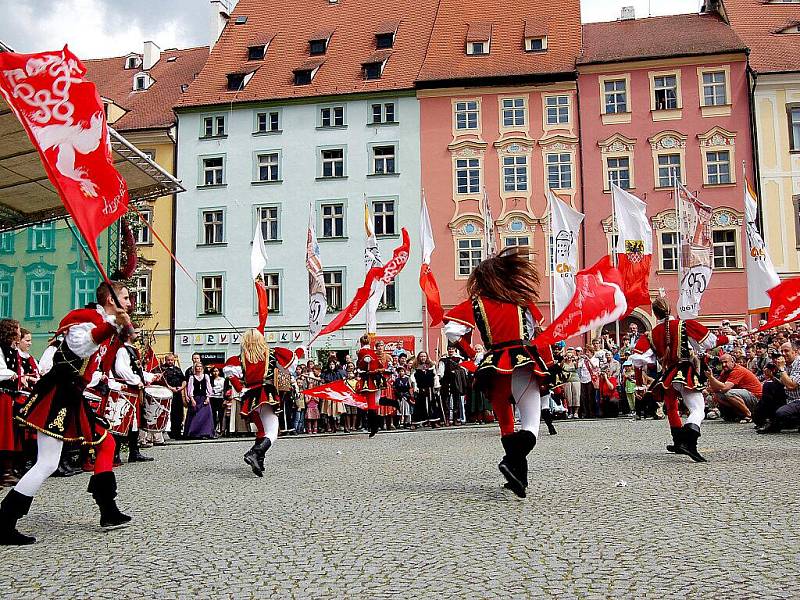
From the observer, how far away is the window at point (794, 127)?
119ft

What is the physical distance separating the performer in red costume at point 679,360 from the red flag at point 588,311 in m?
0.73

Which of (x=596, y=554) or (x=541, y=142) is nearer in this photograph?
(x=596, y=554)

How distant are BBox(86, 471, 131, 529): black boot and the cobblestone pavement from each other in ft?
0.55

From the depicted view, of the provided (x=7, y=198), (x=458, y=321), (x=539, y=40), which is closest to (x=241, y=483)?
(x=458, y=321)

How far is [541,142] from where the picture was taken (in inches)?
1495

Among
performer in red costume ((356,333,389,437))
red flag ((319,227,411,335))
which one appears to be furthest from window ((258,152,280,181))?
performer in red costume ((356,333,389,437))

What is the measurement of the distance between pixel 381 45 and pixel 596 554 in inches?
1569

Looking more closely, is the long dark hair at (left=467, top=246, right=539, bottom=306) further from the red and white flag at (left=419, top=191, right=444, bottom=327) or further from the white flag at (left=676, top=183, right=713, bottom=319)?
the white flag at (left=676, top=183, right=713, bottom=319)

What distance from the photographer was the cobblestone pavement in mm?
4711

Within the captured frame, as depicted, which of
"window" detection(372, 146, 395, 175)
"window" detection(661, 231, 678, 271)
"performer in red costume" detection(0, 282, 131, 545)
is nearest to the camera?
"performer in red costume" detection(0, 282, 131, 545)

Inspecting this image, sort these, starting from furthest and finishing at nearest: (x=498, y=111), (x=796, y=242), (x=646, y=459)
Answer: (x=498, y=111), (x=796, y=242), (x=646, y=459)

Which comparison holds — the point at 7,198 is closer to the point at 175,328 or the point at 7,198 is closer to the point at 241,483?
the point at 241,483

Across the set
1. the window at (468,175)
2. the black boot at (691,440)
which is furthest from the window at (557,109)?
the black boot at (691,440)

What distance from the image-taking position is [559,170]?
37812 mm
